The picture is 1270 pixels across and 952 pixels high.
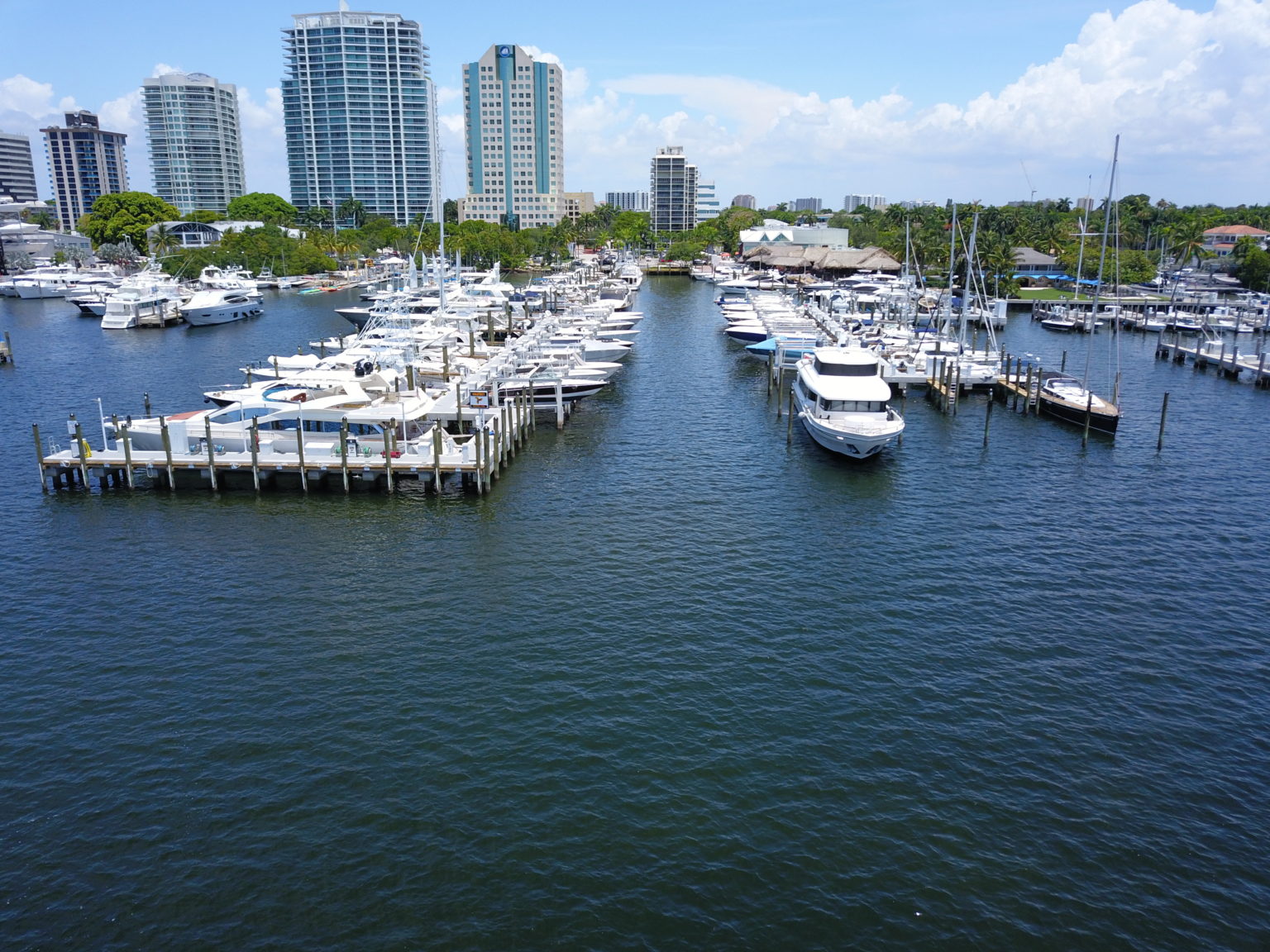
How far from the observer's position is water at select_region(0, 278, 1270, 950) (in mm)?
21422

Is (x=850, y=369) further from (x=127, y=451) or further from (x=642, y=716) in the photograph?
(x=127, y=451)

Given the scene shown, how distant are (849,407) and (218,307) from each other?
350 ft

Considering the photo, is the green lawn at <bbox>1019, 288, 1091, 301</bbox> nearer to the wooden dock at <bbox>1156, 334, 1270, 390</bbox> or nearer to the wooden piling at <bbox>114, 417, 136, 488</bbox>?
the wooden dock at <bbox>1156, 334, 1270, 390</bbox>

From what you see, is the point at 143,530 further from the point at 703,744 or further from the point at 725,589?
the point at 703,744

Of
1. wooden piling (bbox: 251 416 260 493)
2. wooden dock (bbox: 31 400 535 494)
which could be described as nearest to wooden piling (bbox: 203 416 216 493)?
wooden dock (bbox: 31 400 535 494)

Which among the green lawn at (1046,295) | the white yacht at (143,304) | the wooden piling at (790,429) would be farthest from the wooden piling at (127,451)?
the green lawn at (1046,295)

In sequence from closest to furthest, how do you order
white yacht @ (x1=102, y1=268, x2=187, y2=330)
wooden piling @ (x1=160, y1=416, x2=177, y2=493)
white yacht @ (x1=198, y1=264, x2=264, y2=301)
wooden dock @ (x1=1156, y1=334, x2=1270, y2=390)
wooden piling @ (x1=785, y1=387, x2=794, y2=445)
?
wooden piling @ (x1=160, y1=416, x2=177, y2=493) < wooden piling @ (x1=785, y1=387, x2=794, y2=445) < wooden dock @ (x1=1156, y1=334, x2=1270, y2=390) < white yacht @ (x1=102, y1=268, x2=187, y2=330) < white yacht @ (x1=198, y1=264, x2=264, y2=301)

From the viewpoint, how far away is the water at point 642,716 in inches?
843

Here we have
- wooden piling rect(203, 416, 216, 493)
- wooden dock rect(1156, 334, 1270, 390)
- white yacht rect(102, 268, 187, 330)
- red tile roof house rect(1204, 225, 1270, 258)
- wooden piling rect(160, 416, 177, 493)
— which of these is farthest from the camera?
red tile roof house rect(1204, 225, 1270, 258)

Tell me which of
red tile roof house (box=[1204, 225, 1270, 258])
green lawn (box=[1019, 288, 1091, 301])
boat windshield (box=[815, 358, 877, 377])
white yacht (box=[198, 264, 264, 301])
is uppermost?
red tile roof house (box=[1204, 225, 1270, 258])

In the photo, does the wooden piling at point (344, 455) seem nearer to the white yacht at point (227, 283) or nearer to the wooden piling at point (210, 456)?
the wooden piling at point (210, 456)

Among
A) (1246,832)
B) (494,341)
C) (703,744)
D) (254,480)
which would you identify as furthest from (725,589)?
(494,341)

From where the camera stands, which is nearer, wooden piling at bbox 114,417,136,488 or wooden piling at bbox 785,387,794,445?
wooden piling at bbox 114,417,136,488

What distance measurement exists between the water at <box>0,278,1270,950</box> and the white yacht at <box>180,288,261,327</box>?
8589 cm
